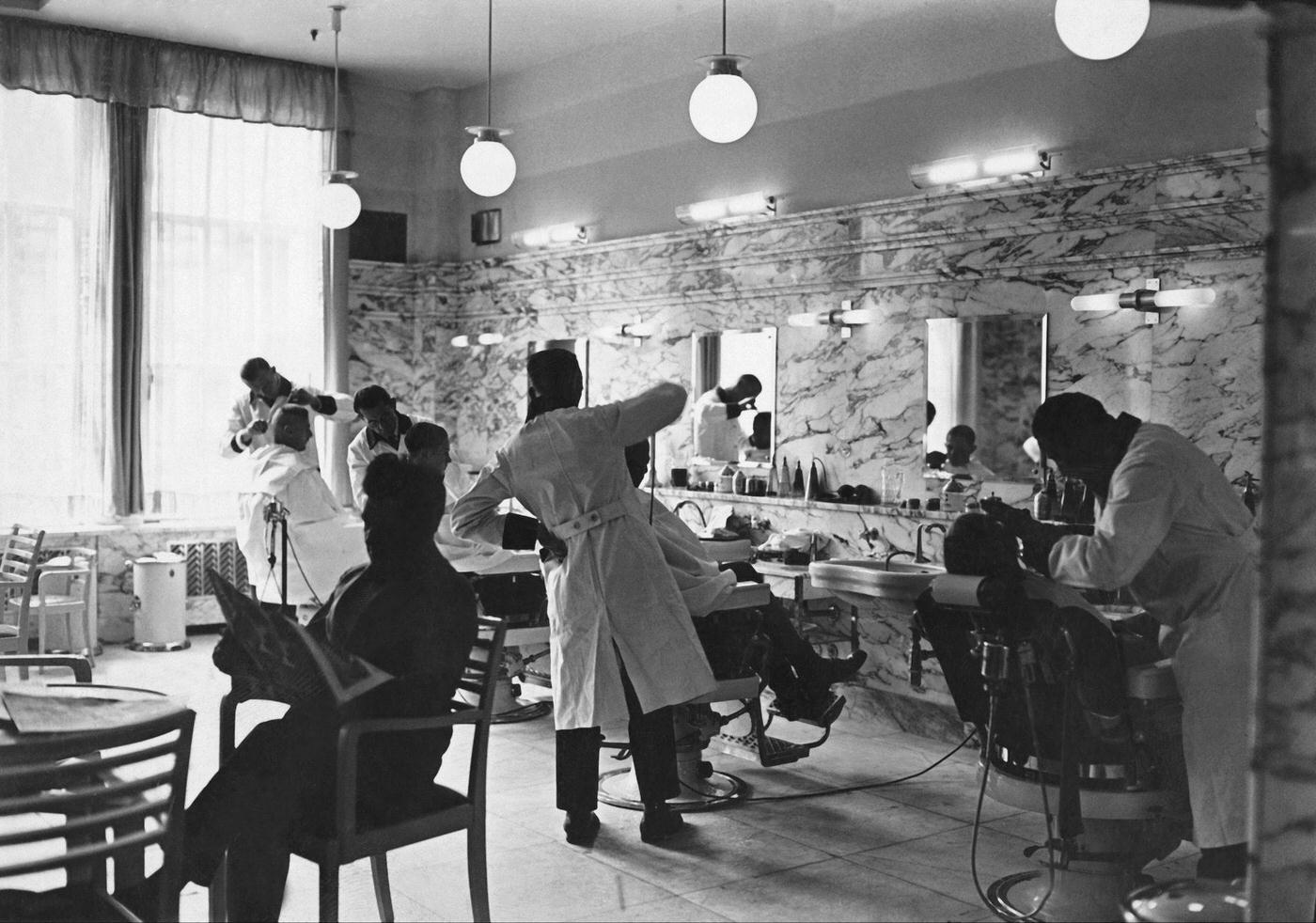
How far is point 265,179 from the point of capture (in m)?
8.30

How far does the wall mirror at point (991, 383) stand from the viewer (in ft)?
17.8

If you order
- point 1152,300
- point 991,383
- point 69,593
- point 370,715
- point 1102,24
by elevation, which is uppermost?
point 1102,24

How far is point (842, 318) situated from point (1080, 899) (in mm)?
3245

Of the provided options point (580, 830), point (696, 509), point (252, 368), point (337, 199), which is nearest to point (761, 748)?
point (580, 830)

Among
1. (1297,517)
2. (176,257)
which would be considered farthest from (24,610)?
(1297,517)

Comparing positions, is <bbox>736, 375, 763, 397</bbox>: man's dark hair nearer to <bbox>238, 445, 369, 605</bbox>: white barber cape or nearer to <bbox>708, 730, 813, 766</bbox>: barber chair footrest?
<bbox>708, 730, 813, 766</bbox>: barber chair footrest

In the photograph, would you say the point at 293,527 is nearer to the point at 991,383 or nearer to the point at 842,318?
the point at 842,318

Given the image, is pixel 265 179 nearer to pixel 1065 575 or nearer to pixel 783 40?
pixel 783 40

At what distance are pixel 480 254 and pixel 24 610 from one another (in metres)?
4.03

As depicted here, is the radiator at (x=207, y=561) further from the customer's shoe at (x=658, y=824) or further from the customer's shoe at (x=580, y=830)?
the customer's shoe at (x=658, y=824)

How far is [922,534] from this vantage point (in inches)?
222

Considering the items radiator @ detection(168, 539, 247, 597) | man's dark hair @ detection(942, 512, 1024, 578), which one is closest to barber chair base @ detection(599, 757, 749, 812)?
man's dark hair @ detection(942, 512, 1024, 578)

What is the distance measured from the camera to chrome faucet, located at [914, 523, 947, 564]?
213 inches

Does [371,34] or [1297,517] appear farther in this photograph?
[371,34]
